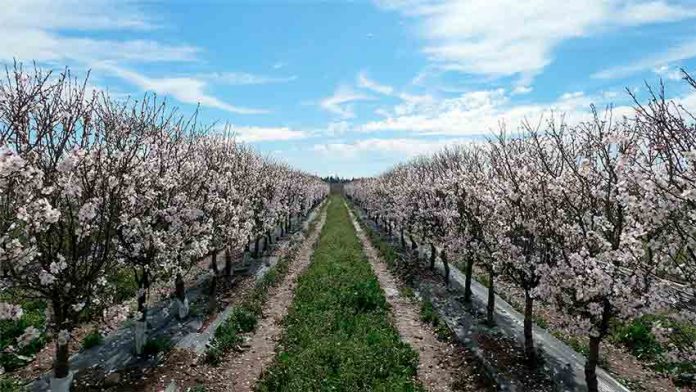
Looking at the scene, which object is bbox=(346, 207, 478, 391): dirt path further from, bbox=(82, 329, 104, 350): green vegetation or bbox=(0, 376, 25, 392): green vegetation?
bbox=(0, 376, 25, 392): green vegetation

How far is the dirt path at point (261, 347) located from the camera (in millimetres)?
14758

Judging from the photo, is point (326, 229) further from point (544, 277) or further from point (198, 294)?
point (544, 277)

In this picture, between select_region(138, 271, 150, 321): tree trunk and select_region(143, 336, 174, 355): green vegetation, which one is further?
select_region(143, 336, 174, 355): green vegetation

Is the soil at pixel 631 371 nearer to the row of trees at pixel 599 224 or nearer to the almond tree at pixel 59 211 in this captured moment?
the row of trees at pixel 599 224

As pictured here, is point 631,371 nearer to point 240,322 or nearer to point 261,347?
point 261,347

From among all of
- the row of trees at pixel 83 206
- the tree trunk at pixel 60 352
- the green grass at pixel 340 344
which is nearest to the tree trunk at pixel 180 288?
the row of trees at pixel 83 206

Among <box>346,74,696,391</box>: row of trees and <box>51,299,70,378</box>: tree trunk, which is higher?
<box>346,74,696,391</box>: row of trees

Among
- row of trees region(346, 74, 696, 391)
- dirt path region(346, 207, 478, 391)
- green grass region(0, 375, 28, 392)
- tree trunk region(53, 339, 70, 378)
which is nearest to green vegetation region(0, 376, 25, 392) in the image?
green grass region(0, 375, 28, 392)

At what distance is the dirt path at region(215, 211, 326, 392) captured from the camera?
48.4 ft

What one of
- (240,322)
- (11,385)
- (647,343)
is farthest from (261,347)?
(647,343)

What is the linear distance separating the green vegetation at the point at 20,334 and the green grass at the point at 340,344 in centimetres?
759

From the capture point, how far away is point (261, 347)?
57.9ft

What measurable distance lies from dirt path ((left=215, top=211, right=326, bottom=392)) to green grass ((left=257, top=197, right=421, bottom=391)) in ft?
1.53

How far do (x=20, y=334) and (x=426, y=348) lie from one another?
14.4m
